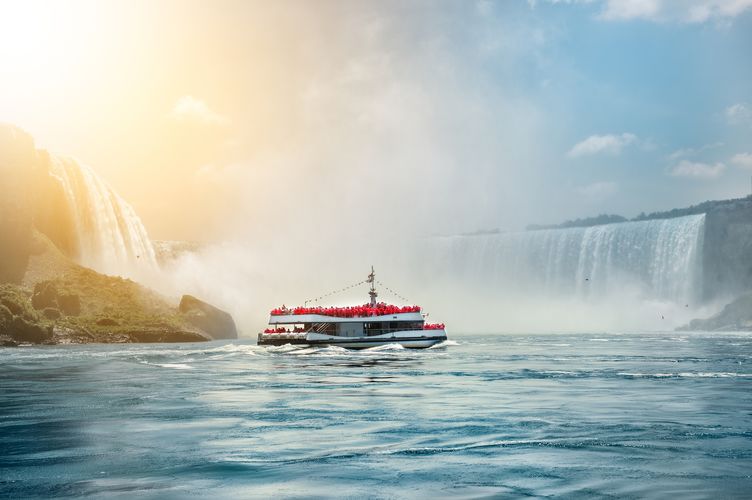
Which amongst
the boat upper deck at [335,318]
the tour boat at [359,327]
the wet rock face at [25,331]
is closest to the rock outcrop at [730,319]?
the tour boat at [359,327]

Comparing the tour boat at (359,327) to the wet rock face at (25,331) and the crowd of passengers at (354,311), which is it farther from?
the wet rock face at (25,331)

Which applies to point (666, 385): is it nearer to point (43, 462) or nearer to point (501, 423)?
point (501, 423)

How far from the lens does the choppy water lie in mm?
15625

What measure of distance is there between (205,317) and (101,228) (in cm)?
3085

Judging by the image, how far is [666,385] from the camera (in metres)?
35.7

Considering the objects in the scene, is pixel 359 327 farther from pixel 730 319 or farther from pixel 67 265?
pixel 730 319

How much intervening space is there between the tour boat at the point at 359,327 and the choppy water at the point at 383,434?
27380 mm

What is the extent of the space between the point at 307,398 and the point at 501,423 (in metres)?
10.6

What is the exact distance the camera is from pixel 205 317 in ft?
421

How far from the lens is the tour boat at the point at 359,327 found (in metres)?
72.0

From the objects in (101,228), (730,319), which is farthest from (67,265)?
(730,319)

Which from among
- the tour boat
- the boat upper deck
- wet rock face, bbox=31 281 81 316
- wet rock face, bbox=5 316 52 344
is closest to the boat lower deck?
the tour boat

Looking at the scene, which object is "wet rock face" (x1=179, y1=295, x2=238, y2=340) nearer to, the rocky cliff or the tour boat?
the rocky cliff

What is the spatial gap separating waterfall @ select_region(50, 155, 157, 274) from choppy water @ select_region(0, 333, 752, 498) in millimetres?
103725
